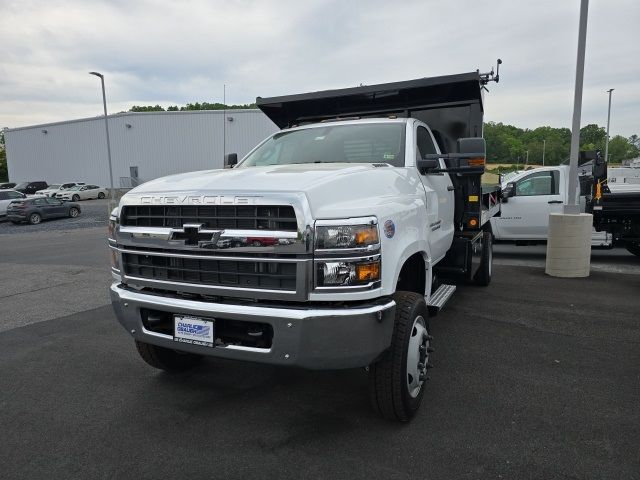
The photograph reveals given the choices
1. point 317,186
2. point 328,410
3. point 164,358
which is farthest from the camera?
point 164,358

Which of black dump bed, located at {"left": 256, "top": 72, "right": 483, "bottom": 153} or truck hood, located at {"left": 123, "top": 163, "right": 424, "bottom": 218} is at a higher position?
black dump bed, located at {"left": 256, "top": 72, "right": 483, "bottom": 153}

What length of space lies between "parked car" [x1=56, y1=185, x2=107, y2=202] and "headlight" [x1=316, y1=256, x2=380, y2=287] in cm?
4292

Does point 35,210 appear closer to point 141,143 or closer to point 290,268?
point 141,143

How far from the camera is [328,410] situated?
3410mm

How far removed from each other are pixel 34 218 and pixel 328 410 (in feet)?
79.8

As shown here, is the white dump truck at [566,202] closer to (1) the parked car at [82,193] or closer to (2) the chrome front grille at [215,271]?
(2) the chrome front grille at [215,271]

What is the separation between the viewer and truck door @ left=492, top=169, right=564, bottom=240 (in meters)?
10.0

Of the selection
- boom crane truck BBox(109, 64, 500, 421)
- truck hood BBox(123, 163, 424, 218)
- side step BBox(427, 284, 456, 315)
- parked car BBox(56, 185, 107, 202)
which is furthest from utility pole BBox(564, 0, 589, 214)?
parked car BBox(56, 185, 107, 202)

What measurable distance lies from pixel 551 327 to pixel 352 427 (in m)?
3.09

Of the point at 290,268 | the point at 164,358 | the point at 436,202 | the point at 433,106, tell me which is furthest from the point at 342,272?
the point at 433,106

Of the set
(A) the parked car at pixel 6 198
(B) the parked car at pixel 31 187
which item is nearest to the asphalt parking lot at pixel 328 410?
(A) the parked car at pixel 6 198

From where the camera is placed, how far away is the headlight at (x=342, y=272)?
265 centimetres

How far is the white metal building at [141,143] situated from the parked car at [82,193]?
2.19 metres

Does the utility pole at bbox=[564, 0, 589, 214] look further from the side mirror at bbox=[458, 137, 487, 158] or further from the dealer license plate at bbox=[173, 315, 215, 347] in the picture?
the dealer license plate at bbox=[173, 315, 215, 347]
